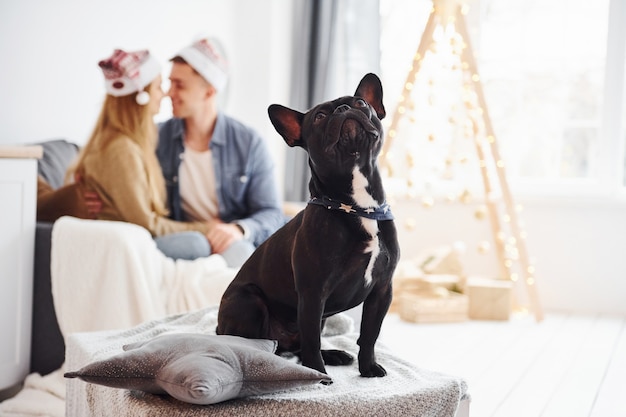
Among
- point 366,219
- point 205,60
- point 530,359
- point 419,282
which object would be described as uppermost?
point 205,60

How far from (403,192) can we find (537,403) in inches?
89.1

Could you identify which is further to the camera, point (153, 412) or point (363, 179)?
point (363, 179)

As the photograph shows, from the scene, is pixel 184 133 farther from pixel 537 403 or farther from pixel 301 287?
pixel 301 287

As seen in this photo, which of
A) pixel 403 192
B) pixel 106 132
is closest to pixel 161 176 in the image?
pixel 106 132

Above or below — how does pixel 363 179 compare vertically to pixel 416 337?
above

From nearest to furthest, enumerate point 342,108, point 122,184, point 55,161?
point 342,108, point 122,184, point 55,161

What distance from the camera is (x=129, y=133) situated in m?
2.87

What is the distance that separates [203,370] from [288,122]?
1.50ft

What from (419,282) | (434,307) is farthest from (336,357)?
(419,282)

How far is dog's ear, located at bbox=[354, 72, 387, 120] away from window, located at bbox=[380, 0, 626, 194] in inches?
110

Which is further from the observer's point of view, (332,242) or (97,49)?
(97,49)

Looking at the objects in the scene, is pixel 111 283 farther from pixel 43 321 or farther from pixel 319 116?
pixel 319 116

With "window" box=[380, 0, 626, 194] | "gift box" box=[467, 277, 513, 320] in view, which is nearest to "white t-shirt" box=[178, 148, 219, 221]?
"window" box=[380, 0, 626, 194]

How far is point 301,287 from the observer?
138 centimetres
